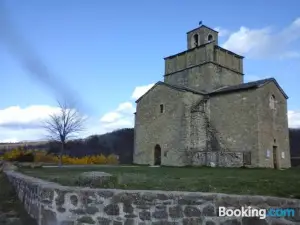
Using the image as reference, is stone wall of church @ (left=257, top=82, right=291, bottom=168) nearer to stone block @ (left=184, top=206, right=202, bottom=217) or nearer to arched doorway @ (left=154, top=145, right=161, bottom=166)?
arched doorway @ (left=154, top=145, right=161, bottom=166)

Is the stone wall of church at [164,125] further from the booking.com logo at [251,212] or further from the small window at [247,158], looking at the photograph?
the booking.com logo at [251,212]

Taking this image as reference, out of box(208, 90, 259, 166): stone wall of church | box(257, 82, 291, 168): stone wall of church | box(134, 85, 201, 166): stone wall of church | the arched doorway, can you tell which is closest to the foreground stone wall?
box(208, 90, 259, 166): stone wall of church

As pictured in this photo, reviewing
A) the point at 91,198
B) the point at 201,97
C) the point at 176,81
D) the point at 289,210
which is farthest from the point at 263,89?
the point at 91,198

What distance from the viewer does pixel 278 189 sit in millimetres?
8156

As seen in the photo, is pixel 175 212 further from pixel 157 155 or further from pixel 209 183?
pixel 157 155

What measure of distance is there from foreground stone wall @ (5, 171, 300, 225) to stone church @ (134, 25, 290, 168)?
1814cm

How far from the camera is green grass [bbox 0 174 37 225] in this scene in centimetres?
773

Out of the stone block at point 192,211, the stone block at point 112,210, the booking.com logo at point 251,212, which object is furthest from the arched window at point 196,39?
the stone block at point 112,210

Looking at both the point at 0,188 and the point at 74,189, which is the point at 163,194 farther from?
the point at 0,188

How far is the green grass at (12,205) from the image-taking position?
7.73m

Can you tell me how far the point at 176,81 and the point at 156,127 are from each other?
6730 millimetres

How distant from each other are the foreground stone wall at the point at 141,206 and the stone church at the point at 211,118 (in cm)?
1814

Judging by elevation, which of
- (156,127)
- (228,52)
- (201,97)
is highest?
(228,52)

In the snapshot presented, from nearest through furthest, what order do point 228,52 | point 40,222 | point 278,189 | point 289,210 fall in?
point 289,210 < point 40,222 < point 278,189 < point 228,52
